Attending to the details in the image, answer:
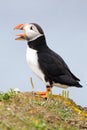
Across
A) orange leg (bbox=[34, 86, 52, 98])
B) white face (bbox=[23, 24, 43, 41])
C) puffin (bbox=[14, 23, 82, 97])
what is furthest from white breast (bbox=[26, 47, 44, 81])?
white face (bbox=[23, 24, 43, 41])

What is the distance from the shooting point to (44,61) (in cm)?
1157

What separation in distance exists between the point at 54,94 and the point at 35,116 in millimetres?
2502

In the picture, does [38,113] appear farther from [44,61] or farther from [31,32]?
[31,32]

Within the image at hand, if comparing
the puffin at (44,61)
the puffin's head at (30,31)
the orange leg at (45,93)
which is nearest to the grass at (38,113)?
the orange leg at (45,93)

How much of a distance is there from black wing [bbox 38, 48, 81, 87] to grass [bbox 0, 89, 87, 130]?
0.41m

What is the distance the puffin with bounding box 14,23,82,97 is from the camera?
11.5m

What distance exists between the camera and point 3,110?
30.5 feet

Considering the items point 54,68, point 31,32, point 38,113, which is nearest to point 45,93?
point 54,68

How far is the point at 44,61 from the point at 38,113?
7.12 feet

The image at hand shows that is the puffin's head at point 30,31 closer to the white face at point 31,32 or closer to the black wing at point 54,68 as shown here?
the white face at point 31,32

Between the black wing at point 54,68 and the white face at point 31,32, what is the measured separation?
39 centimetres

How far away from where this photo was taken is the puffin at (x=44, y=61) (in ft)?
37.6

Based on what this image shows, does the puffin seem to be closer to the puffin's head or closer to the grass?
the puffin's head

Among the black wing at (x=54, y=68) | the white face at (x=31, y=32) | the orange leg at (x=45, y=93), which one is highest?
the white face at (x=31, y=32)
